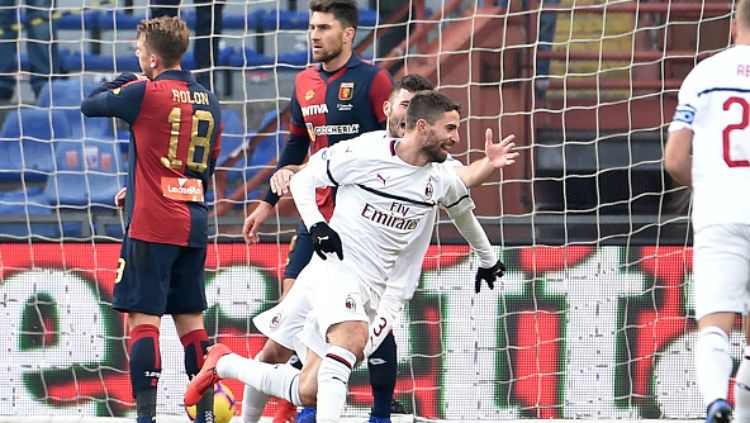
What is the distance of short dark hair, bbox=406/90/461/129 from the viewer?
20.2 feet

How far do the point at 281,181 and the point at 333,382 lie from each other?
1.10m

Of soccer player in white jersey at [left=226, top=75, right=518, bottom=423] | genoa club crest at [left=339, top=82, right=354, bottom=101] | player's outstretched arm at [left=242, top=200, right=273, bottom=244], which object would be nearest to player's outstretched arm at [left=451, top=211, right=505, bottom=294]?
soccer player in white jersey at [left=226, top=75, right=518, bottom=423]

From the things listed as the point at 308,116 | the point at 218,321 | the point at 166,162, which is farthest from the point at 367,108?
the point at 218,321

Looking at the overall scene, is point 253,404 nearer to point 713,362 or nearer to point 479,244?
point 479,244

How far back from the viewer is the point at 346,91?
6906 mm

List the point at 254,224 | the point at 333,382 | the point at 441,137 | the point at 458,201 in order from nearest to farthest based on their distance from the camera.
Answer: the point at 333,382 → the point at 441,137 → the point at 458,201 → the point at 254,224

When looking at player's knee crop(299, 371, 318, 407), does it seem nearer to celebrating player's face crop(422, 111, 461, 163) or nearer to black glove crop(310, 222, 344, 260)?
black glove crop(310, 222, 344, 260)

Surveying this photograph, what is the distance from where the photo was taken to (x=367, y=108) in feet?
22.7

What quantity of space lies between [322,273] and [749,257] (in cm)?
186

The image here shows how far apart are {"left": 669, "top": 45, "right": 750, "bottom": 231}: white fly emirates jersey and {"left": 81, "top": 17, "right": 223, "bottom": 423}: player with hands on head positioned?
2.43 meters

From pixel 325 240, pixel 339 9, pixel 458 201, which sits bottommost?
pixel 325 240

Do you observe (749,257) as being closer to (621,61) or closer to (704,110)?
(704,110)

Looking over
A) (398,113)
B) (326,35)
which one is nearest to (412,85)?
(398,113)

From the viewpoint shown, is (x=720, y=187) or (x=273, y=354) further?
(x=273, y=354)
